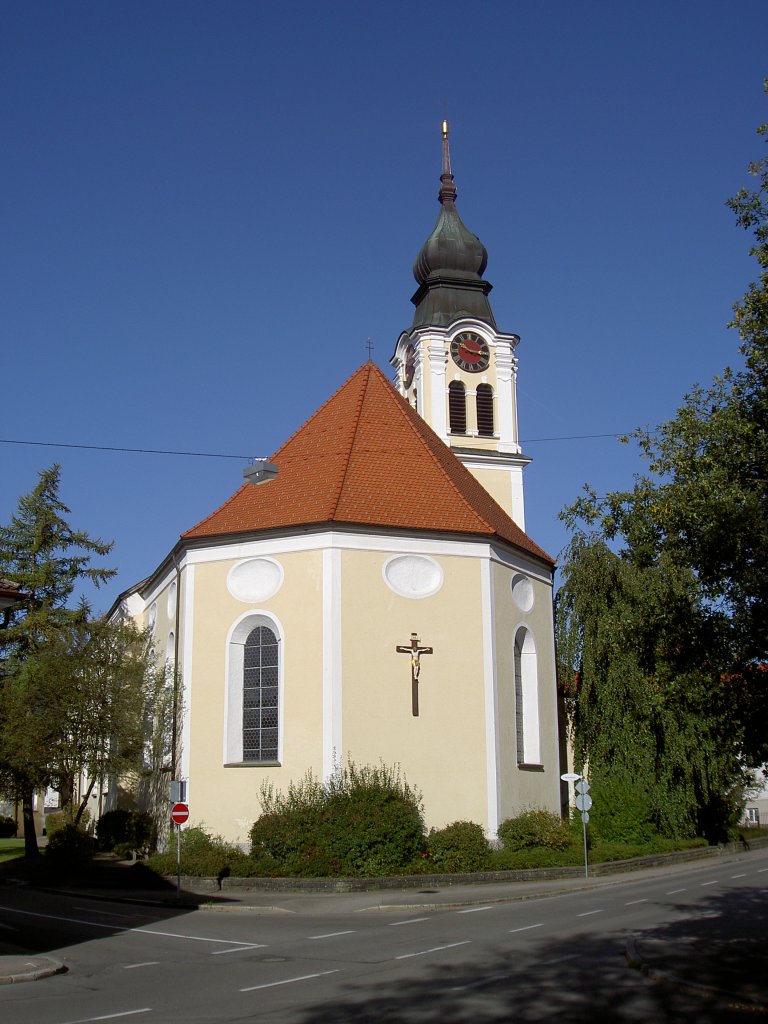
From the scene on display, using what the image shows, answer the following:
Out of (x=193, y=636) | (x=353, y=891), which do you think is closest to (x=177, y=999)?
(x=353, y=891)

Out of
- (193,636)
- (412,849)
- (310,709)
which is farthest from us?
(193,636)

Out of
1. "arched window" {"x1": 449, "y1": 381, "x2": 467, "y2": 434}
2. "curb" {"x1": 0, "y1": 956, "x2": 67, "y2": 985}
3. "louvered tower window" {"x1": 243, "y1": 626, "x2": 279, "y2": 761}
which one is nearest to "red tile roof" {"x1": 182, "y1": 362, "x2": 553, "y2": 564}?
"louvered tower window" {"x1": 243, "y1": 626, "x2": 279, "y2": 761}

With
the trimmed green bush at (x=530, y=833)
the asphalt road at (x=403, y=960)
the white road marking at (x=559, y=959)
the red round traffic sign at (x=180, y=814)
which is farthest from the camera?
the trimmed green bush at (x=530, y=833)

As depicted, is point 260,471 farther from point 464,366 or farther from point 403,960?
point 464,366

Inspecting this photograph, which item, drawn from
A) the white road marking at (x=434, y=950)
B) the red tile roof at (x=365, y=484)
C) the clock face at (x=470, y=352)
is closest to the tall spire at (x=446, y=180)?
the clock face at (x=470, y=352)

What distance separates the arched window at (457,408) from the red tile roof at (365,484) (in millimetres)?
10740

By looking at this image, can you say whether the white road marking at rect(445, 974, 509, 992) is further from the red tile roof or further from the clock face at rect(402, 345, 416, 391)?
the clock face at rect(402, 345, 416, 391)

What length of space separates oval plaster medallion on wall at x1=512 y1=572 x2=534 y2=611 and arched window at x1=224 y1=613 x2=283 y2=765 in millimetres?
6380

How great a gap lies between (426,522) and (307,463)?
3945 millimetres

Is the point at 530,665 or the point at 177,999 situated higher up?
the point at 530,665

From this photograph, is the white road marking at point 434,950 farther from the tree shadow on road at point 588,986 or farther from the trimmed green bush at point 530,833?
the trimmed green bush at point 530,833

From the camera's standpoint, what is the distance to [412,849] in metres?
21.9

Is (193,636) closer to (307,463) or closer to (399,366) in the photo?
(307,463)

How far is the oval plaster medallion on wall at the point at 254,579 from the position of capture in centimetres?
2477
